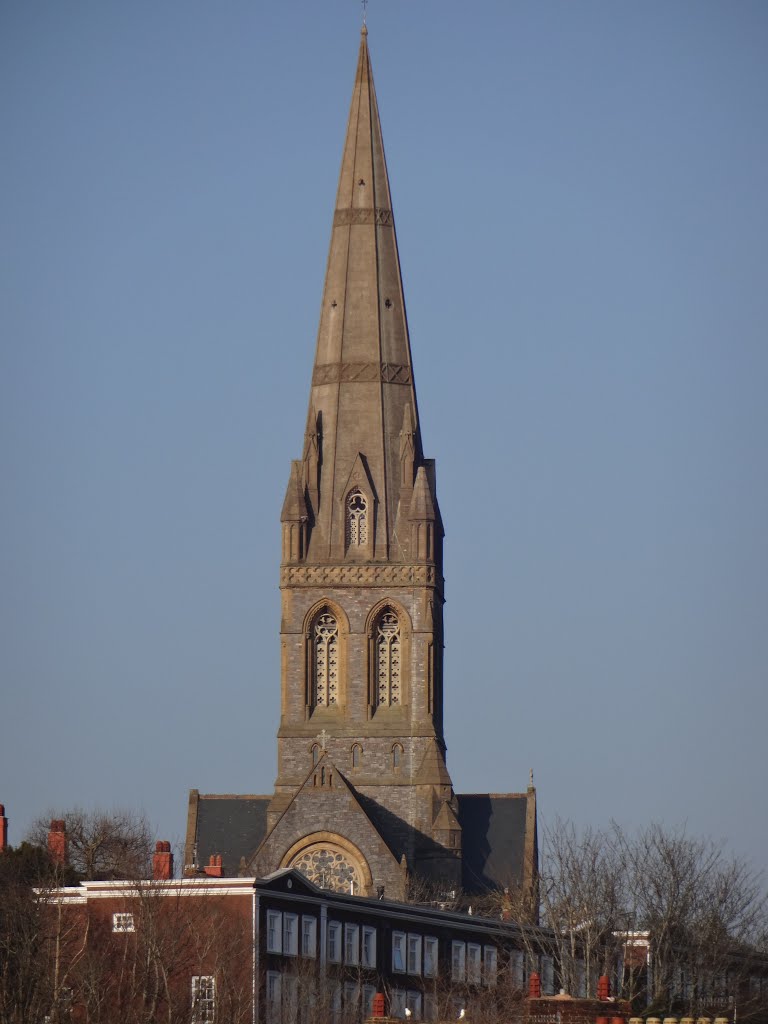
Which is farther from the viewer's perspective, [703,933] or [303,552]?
[303,552]

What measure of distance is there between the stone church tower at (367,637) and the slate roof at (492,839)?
2.2 inches

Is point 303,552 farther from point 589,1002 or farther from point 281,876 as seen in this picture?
point 589,1002

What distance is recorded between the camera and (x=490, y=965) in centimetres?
11519

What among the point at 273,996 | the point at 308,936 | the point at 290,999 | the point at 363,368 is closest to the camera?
→ the point at 290,999

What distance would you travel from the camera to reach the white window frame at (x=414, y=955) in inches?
4392

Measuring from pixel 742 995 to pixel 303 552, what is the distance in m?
34.3

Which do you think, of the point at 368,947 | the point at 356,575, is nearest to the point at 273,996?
the point at 368,947

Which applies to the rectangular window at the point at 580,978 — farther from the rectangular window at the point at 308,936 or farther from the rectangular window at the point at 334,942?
the rectangular window at the point at 308,936

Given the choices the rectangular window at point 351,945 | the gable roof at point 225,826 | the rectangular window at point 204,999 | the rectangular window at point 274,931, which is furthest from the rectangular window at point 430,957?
the gable roof at point 225,826

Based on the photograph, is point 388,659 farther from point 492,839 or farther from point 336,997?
point 336,997

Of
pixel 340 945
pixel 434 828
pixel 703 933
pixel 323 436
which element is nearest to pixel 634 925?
pixel 703 933

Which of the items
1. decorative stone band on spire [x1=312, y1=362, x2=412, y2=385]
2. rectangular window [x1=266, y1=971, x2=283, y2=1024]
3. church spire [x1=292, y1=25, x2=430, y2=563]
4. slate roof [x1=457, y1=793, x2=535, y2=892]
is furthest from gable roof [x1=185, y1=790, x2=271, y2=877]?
rectangular window [x1=266, y1=971, x2=283, y2=1024]

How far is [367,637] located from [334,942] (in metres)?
32.6

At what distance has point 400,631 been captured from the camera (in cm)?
14025
